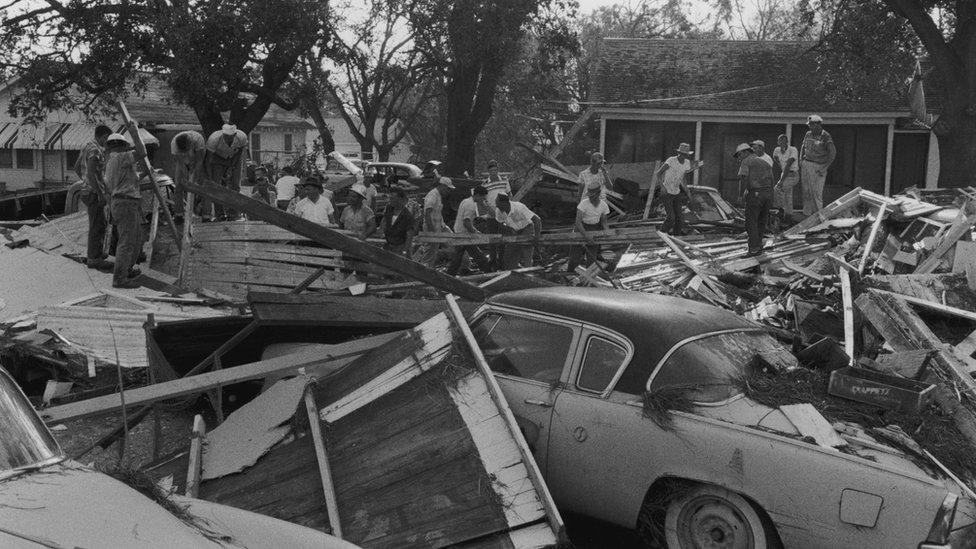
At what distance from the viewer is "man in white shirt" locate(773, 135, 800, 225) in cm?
1903

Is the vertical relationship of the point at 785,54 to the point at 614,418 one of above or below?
above

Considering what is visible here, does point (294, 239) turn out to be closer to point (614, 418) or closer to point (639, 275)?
point (639, 275)

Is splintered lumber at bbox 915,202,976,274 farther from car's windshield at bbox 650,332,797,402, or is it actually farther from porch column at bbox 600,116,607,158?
porch column at bbox 600,116,607,158

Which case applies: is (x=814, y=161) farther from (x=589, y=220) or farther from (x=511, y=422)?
(x=511, y=422)

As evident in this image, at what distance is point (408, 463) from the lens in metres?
5.76

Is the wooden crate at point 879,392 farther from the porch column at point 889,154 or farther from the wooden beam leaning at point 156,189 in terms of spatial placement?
the porch column at point 889,154

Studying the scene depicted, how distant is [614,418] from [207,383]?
280cm

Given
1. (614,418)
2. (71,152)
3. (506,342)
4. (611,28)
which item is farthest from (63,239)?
(611,28)

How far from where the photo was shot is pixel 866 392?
20.0 ft

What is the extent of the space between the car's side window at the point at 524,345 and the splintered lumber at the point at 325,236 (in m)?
2.03

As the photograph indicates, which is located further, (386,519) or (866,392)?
(866,392)

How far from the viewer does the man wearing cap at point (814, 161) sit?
1867 cm

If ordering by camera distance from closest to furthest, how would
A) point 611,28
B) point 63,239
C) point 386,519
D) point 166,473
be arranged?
point 386,519
point 166,473
point 63,239
point 611,28

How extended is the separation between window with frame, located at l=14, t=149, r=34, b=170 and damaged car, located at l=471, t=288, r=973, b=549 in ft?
154
